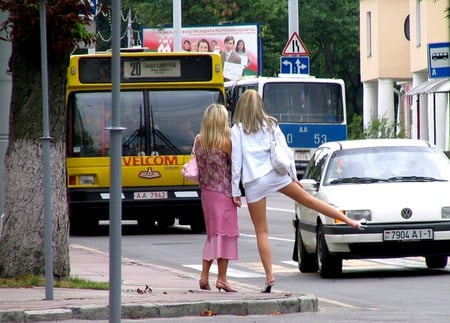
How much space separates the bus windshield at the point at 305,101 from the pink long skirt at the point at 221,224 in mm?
28460

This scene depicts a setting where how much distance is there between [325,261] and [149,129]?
9141mm

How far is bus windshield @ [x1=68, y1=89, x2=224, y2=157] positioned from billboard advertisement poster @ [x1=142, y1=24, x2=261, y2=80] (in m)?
39.7

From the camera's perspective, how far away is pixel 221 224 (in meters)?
13.9

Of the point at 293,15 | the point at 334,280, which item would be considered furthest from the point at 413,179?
the point at 293,15

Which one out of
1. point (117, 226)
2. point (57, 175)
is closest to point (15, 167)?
point (57, 175)

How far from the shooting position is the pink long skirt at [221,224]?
13914mm

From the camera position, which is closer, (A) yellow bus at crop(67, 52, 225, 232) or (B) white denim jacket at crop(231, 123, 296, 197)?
(B) white denim jacket at crop(231, 123, 296, 197)

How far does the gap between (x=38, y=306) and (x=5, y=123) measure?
6.40 metres

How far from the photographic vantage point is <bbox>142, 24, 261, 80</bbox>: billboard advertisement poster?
220 ft

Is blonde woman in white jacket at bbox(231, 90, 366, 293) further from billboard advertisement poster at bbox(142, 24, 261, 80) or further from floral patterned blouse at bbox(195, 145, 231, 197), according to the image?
billboard advertisement poster at bbox(142, 24, 261, 80)

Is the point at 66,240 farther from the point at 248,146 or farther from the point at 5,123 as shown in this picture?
the point at 5,123

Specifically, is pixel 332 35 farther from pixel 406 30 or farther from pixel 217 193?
pixel 217 193

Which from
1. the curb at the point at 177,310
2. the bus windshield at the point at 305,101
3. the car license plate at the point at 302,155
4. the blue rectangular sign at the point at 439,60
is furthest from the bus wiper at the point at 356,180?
the car license plate at the point at 302,155

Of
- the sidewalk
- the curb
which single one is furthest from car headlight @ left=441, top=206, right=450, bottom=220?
the curb
